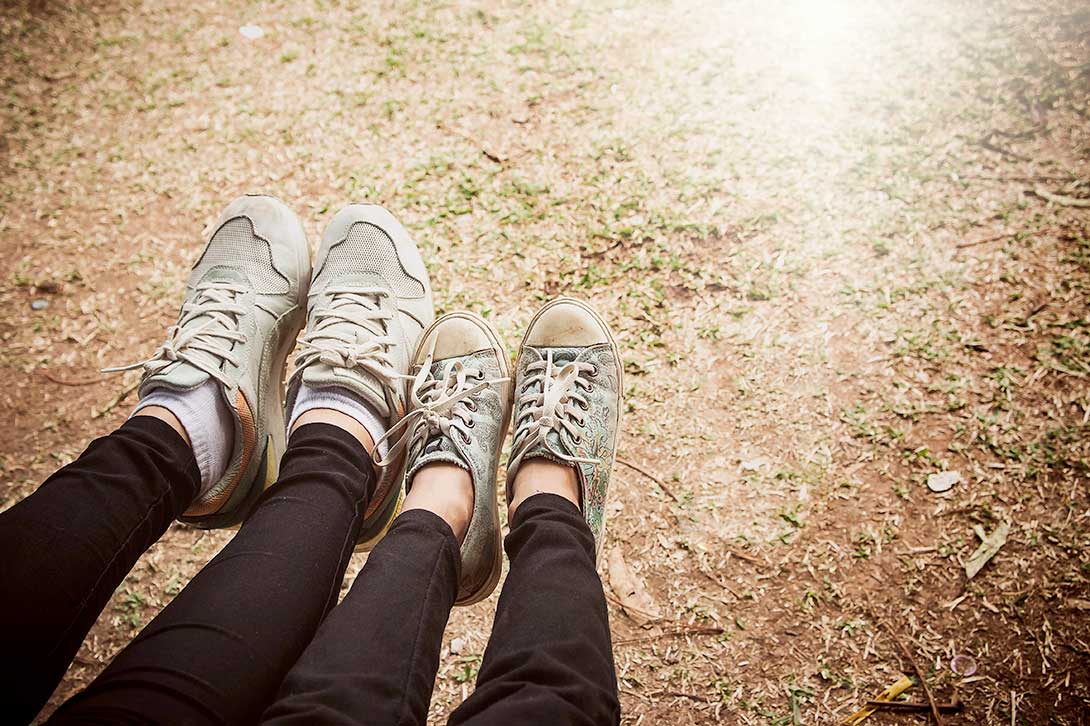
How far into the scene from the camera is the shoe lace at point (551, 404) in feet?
5.08

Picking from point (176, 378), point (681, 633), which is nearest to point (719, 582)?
point (681, 633)

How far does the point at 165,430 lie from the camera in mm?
1396

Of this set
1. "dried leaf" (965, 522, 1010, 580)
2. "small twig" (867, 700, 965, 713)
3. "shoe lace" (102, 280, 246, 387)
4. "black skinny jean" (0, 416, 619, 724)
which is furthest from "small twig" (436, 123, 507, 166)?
"small twig" (867, 700, 965, 713)

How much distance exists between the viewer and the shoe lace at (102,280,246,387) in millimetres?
1555

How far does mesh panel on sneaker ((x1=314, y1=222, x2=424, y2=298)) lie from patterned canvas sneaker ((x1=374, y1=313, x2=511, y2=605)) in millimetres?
176

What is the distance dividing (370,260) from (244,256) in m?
0.37

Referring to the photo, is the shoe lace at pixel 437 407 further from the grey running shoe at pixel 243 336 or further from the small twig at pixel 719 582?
the small twig at pixel 719 582

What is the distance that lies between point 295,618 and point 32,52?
3.02m

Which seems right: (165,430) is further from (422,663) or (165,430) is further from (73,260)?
(73,260)

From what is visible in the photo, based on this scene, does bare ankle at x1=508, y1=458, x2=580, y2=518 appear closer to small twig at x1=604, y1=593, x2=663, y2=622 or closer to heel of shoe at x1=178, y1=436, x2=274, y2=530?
small twig at x1=604, y1=593, x2=663, y2=622

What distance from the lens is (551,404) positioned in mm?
1600

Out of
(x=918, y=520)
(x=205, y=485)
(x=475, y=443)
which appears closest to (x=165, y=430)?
(x=205, y=485)

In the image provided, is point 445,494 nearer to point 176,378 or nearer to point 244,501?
point 244,501

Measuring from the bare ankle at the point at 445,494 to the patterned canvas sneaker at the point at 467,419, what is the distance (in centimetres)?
2
